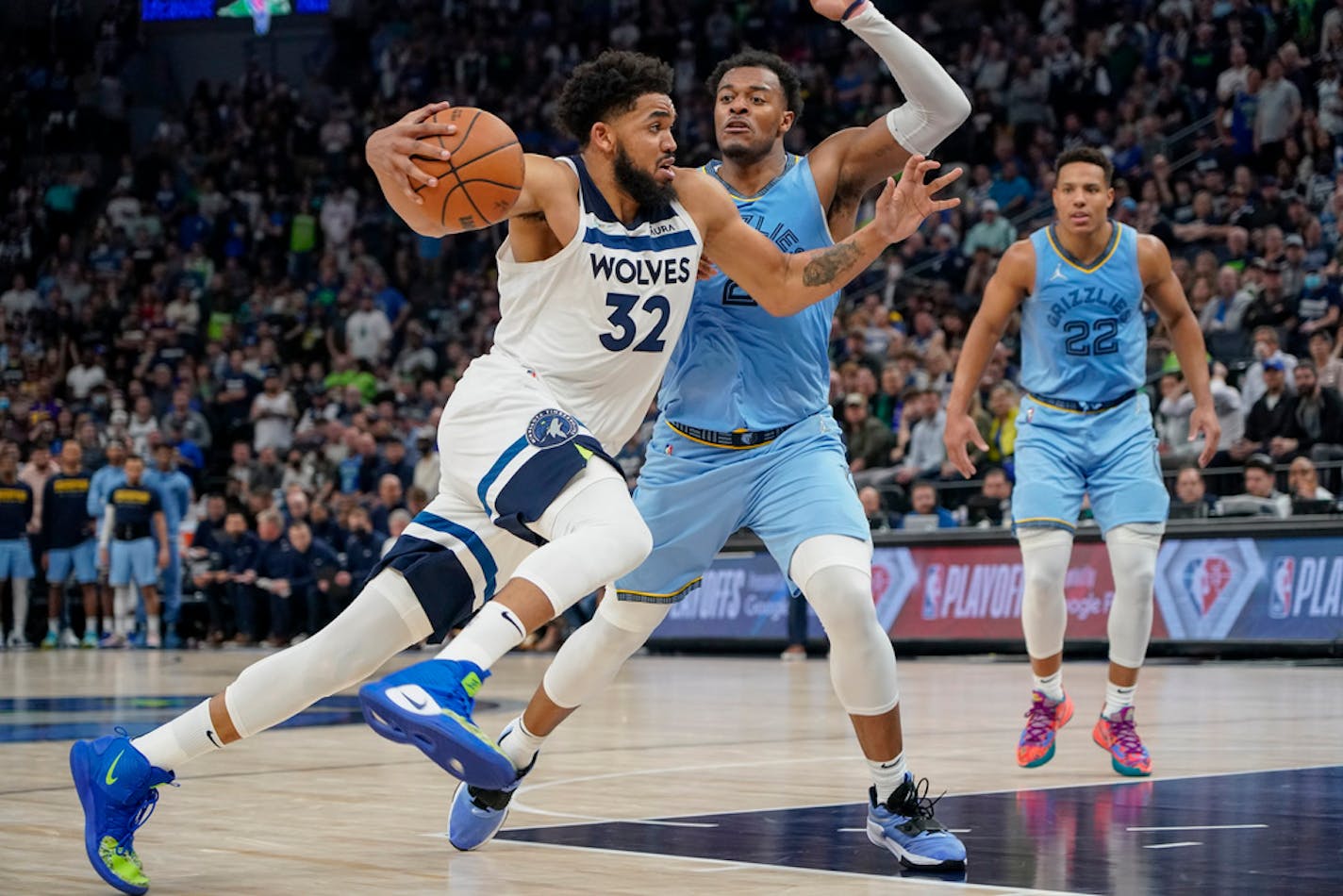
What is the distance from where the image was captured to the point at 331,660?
15.0 feet

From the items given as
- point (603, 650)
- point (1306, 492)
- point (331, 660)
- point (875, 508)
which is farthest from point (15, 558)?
point (331, 660)

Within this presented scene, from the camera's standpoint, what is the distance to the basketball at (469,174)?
4527mm

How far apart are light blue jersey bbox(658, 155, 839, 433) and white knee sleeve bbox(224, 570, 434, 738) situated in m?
1.26

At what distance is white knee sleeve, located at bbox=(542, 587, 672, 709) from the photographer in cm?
542

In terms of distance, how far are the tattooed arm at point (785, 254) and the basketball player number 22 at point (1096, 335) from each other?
108 inches

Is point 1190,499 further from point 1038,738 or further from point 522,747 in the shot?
point 522,747

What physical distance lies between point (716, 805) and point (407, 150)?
2627mm

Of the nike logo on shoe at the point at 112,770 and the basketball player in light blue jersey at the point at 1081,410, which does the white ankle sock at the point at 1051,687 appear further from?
the nike logo on shoe at the point at 112,770

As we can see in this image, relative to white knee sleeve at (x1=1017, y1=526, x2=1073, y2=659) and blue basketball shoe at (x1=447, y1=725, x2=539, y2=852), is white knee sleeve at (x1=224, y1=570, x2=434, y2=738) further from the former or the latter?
white knee sleeve at (x1=1017, y1=526, x2=1073, y2=659)

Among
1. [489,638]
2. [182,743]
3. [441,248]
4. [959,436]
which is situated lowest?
[182,743]

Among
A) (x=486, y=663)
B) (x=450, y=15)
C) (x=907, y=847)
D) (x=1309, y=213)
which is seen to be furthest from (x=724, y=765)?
(x=450, y=15)

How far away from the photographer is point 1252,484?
14086mm

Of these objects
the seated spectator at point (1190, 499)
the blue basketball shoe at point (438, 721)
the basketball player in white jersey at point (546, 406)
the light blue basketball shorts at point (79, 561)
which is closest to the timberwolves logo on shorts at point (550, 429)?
the basketball player in white jersey at point (546, 406)

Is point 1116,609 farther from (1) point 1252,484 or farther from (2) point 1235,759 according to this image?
(1) point 1252,484
